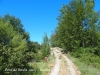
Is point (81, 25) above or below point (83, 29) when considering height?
above

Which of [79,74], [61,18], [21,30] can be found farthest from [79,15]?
[79,74]

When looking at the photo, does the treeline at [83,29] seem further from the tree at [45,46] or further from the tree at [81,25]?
the tree at [45,46]

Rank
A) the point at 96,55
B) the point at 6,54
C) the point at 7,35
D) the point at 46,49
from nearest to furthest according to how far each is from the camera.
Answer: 1. the point at 6,54
2. the point at 7,35
3. the point at 96,55
4. the point at 46,49

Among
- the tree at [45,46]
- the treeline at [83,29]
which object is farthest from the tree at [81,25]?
the tree at [45,46]

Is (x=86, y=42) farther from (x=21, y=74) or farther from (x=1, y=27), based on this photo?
(x=1, y=27)

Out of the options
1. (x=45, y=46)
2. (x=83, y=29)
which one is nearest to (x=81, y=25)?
(x=83, y=29)

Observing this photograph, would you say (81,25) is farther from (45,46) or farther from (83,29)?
(45,46)

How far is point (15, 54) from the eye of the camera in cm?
1490

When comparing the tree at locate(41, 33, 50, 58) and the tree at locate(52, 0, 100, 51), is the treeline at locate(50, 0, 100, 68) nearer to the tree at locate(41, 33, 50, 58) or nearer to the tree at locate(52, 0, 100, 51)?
the tree at locate(52, 0, 100, 51)

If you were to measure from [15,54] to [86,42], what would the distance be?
2012 cm

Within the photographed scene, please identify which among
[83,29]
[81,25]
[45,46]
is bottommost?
[45,46]

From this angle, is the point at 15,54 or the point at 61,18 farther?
the point at 61,18

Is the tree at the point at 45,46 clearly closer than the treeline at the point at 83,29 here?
No

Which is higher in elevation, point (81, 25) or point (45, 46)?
point (81, 25)
